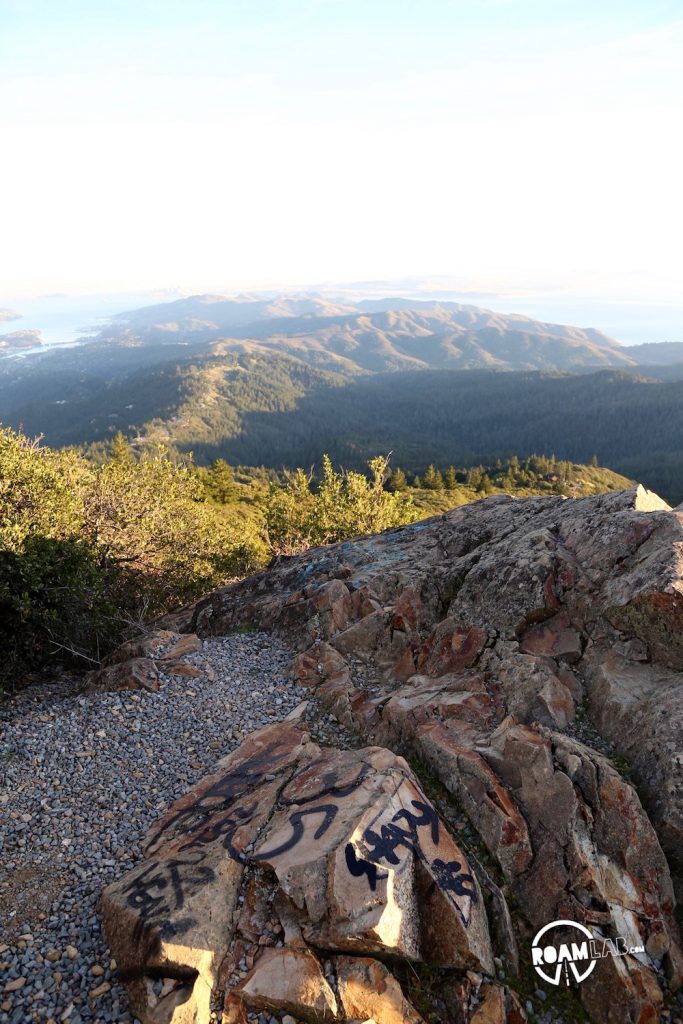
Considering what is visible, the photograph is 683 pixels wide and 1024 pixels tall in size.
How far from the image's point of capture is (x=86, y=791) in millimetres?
14469

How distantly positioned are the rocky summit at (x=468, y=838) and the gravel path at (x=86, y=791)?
71cm

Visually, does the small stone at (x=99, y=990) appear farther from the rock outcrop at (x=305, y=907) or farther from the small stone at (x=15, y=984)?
the small stone at (x=15, y=984)

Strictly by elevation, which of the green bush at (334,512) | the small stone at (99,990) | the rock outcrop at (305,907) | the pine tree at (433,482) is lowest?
the pine tree at (433,482)

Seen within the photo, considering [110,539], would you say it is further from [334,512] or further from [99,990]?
[99,990]

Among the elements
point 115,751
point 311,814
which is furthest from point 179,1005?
point 115,751

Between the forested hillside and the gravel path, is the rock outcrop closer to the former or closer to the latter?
the gravel path

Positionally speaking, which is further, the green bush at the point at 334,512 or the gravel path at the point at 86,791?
the green bush at the point at 334,512

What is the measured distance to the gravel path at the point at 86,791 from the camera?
977 cm

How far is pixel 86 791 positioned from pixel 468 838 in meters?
10.4

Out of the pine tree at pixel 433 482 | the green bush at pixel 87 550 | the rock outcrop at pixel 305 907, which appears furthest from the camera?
the pine tree at pixel 433 482

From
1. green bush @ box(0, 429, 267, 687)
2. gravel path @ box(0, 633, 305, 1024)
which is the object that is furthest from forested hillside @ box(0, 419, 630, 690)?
gravel path @ box(0, 633, 305, 1024)

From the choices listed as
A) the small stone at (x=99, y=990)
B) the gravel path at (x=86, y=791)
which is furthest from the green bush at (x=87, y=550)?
the small stone at (x=99, y=990)

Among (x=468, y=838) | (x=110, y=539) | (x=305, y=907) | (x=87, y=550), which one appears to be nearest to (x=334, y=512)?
(x=110, y=539)

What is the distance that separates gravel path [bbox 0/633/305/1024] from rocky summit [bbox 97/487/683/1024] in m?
0.71
